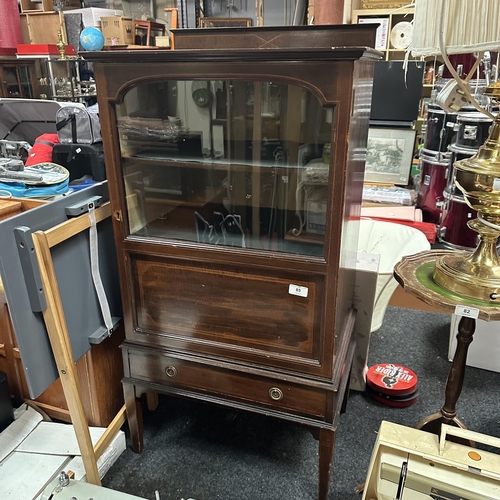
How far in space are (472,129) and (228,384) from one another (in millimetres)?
2528

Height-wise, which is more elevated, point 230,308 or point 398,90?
point 398,90

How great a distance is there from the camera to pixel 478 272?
1180mm

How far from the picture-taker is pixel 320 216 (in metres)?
1.17

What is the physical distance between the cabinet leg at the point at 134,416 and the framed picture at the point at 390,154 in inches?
110

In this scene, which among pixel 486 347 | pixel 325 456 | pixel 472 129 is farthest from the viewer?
pixel 472 129

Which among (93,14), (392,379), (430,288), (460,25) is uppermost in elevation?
Result: (93,14)

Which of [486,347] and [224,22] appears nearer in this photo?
[486,347]

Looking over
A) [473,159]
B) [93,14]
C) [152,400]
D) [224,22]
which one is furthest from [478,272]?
[93,14]

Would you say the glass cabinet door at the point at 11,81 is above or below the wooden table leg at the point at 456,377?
above

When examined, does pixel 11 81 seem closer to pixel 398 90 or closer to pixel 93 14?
pixel 93 14

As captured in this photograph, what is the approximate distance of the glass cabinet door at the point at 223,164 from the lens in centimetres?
121

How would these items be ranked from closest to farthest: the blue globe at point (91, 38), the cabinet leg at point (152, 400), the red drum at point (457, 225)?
the cabinet leg at point (152, 400) < the red drum at point (457, 225) < the blue globe at point (91, 38)

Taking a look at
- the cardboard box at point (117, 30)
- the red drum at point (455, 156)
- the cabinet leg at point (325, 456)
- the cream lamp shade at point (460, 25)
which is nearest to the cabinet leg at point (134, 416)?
the cabinet leg at point (325, 456)

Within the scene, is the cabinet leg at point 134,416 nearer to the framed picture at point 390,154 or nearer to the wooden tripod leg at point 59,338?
the wooden tripod leg at point 59,338
